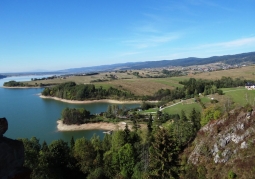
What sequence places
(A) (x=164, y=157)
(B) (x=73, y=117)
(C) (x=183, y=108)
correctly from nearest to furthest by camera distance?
(A) (x=164, y=157)
(B) (x=73, y=117)
(C) (x=183, y=108)

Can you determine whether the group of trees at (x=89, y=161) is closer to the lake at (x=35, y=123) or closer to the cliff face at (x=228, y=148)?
the cliff face at (x=228, y=148)

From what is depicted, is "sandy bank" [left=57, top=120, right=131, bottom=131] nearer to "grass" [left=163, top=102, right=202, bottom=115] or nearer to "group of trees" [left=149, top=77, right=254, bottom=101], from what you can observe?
"grass" [left=163, top=102, right=202, bottom=115]

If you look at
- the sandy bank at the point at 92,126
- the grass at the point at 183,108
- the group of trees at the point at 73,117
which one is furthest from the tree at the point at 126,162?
the grass at the point at 183,108

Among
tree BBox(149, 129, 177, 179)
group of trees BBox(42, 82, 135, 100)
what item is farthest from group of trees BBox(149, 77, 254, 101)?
tree BBox(149, 129, 177, 179)

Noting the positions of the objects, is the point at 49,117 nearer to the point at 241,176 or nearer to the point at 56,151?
the point at 56,151

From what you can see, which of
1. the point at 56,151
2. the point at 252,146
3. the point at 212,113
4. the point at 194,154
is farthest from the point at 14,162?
the point at 212,113

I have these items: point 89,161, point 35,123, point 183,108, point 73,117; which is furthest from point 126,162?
point 35,123

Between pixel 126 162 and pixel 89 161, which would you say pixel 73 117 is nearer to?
pixel 89 161

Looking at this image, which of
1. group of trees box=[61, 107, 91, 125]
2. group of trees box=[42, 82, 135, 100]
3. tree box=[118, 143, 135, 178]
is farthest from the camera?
group of trees box=[42, 82, 135, 100]

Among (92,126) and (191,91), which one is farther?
(191,91)
